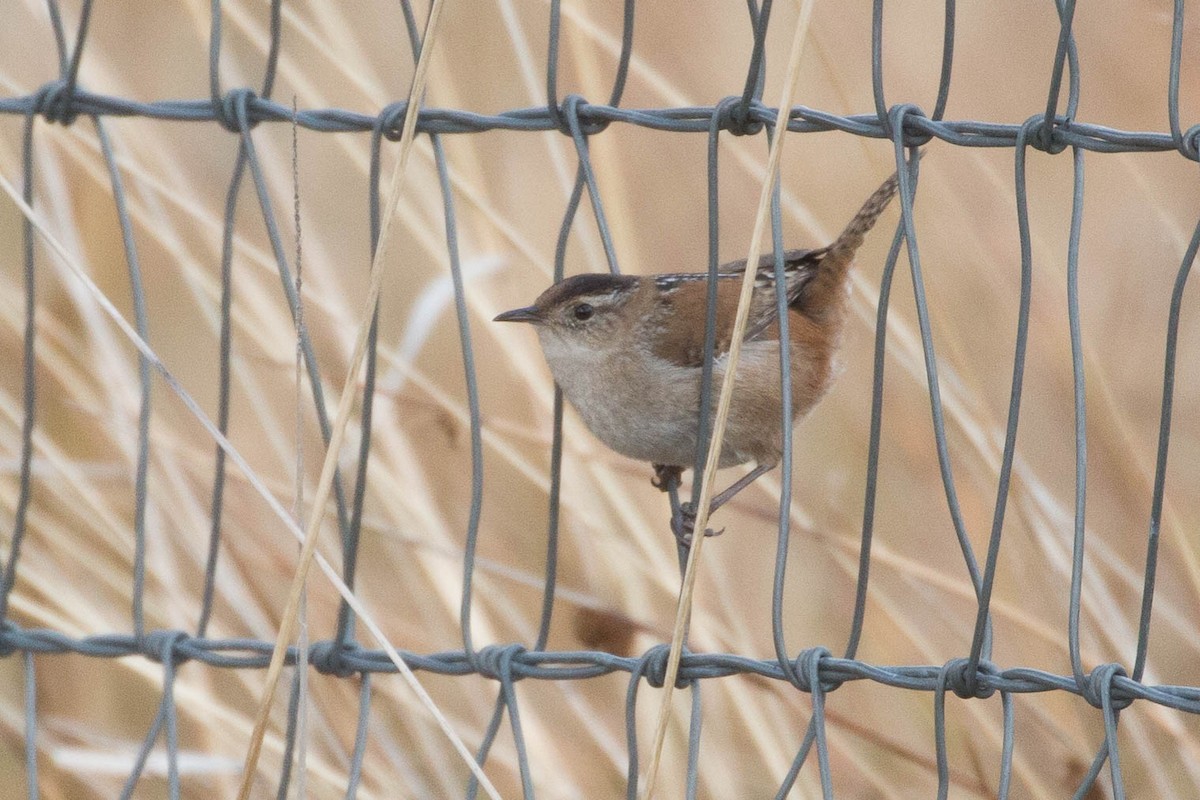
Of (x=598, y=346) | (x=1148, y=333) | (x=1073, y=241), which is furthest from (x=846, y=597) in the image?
(x=1073, y=241)

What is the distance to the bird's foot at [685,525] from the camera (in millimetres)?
2014

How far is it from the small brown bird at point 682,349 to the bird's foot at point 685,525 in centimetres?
6

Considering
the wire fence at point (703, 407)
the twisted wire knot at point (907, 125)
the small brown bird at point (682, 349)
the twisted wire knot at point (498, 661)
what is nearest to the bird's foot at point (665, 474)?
the small brown bird at point (682, 349)

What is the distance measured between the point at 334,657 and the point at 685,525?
24.0 inches

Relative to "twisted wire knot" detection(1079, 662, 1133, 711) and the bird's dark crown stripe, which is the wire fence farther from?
the bird's dark crown stripe

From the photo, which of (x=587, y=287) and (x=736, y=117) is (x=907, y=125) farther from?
(x=587, y=287)

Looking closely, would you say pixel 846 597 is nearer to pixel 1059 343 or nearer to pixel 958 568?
pixel 958 568

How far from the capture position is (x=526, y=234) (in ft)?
11.9

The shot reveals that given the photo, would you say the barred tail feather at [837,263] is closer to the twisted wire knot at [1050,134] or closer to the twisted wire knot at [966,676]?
the twisted wire knot at [1050,134]

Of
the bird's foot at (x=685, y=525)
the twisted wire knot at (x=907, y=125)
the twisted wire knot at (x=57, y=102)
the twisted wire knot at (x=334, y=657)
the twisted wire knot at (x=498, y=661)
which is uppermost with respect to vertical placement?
the twisted wire knot at (x=57, y=102)

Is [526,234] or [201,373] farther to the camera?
[201,373]

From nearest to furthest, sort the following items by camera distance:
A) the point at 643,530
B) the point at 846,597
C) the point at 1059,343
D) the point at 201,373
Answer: the point at 643,530 → the point at 1059,343 → the point at 846,597 → the point at 201,373

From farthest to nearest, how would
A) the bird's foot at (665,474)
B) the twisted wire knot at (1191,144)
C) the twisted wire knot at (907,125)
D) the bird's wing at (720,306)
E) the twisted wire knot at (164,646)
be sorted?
the bird's foot at (665,474)
the bird's wing at (720,306)
the twisted wire knot at (164,646)
the twisted wire knot at (907,125)
the twisted wire knot at (1191,144)

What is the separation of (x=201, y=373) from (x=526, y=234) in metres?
1.10
